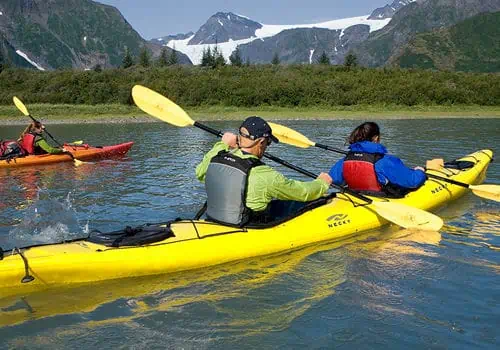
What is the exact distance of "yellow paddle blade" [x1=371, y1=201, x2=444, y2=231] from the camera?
593 cm

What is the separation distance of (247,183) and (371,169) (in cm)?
218

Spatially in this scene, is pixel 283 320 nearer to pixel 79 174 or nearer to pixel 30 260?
pixel 30 260

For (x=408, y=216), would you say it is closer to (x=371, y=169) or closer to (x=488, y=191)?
(x=371, y=169)

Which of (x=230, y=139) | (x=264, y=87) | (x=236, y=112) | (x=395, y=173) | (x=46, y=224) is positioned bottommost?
(x=46, y=224)

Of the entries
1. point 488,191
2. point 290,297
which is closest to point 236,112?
point 488,191

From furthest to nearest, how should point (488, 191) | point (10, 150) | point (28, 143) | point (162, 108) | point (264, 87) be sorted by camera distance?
point (264, 87) → point (28, 143) → point (10, 150) → point (162, 108) → point (488, 191)

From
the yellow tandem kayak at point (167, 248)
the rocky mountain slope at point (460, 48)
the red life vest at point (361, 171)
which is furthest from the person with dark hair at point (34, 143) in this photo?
the rocky mountain slope at point (460, 48)

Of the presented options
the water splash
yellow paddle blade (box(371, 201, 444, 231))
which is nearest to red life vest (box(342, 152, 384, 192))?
yellow paddle blade (box(371, 201, 444, 231))

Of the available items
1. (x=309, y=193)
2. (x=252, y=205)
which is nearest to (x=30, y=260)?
(x=252, y=205)

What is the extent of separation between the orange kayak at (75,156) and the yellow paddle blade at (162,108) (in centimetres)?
557

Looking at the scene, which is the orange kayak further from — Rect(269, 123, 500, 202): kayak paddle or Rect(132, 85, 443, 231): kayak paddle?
Rect(269, 123, 500, 202): kayak paddle

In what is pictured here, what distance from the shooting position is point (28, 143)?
12.1m

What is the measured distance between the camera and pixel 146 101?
722 cm

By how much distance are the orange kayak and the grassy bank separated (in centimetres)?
1497
